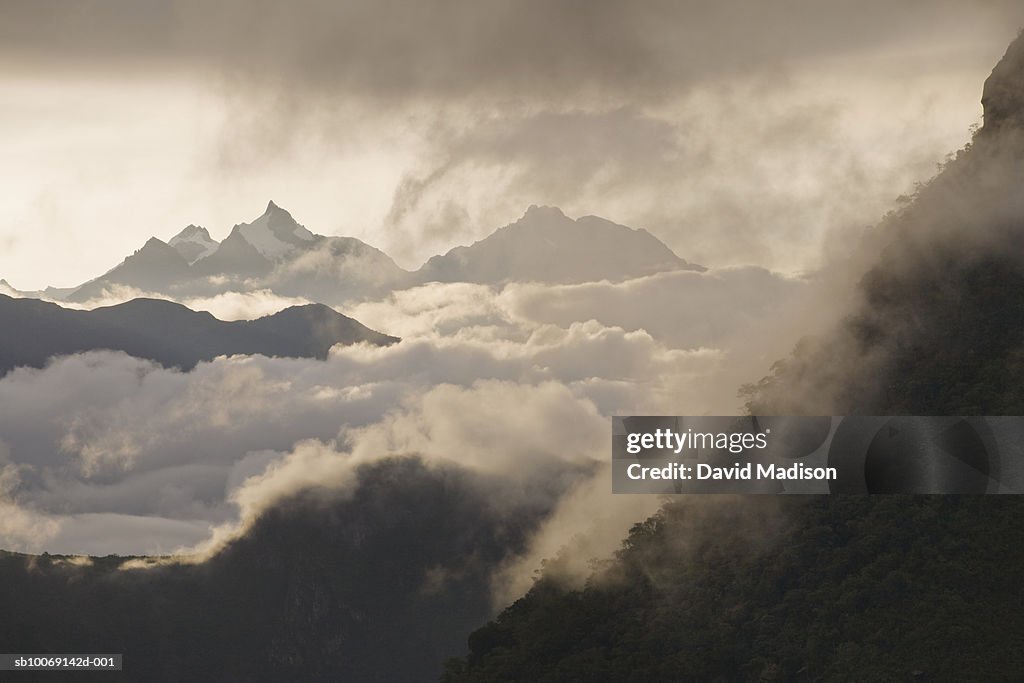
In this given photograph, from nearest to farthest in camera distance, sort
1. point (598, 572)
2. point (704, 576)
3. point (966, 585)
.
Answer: point (966, 585)
point (704, 576)
point (598, 572)

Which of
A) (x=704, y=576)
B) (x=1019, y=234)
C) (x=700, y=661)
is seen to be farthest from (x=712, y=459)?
(x=1019, y=234)

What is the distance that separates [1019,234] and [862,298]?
13063 millimetres

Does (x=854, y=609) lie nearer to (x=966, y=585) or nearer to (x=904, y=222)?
(x=966, y=585)

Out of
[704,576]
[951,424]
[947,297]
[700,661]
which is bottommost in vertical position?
[700,661]

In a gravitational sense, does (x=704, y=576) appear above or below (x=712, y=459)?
below

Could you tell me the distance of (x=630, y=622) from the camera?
113375 mm

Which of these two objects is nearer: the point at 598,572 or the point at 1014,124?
the point at 1014,124

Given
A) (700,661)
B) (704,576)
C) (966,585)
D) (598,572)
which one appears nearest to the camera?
(966,585)

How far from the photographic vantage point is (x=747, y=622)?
107 meters

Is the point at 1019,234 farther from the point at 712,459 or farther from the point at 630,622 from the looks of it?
the point at 630,622

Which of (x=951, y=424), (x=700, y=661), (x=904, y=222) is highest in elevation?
(x=904, y=222)

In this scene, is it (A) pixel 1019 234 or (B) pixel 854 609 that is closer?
(B) pixel 854 609

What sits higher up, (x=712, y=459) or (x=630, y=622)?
(x=712, y=459)

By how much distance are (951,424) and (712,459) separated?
20214 millimetres
